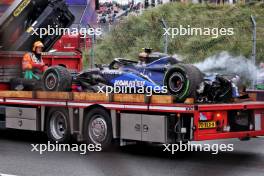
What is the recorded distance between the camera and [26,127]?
12781 millimetres

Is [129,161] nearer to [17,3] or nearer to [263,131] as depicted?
[263,131]

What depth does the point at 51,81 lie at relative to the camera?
1241 centimetres

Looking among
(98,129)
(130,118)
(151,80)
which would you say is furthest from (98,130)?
(151,80)

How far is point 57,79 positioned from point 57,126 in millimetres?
918

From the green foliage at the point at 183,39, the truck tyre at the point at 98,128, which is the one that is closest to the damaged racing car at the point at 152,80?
the truck tyre at the point at 98,128

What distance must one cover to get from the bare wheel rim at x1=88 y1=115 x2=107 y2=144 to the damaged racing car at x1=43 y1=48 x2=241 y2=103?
632 mm

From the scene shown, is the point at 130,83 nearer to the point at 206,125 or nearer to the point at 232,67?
the point at 206,125

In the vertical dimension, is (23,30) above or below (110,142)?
above

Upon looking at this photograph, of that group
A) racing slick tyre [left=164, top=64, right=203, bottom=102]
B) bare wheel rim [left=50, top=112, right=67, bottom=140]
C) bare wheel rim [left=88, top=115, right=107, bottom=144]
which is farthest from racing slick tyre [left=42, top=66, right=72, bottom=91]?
racing slick tyre [left=164, top=64, right=203, bottom=102]

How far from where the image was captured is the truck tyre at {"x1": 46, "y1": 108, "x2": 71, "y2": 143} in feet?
39.8

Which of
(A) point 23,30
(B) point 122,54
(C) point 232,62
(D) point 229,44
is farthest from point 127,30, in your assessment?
(A) point 23,30

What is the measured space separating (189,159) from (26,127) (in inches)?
148

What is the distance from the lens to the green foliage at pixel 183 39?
18109 mm

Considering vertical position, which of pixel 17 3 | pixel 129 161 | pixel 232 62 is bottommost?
pixel 129 161
